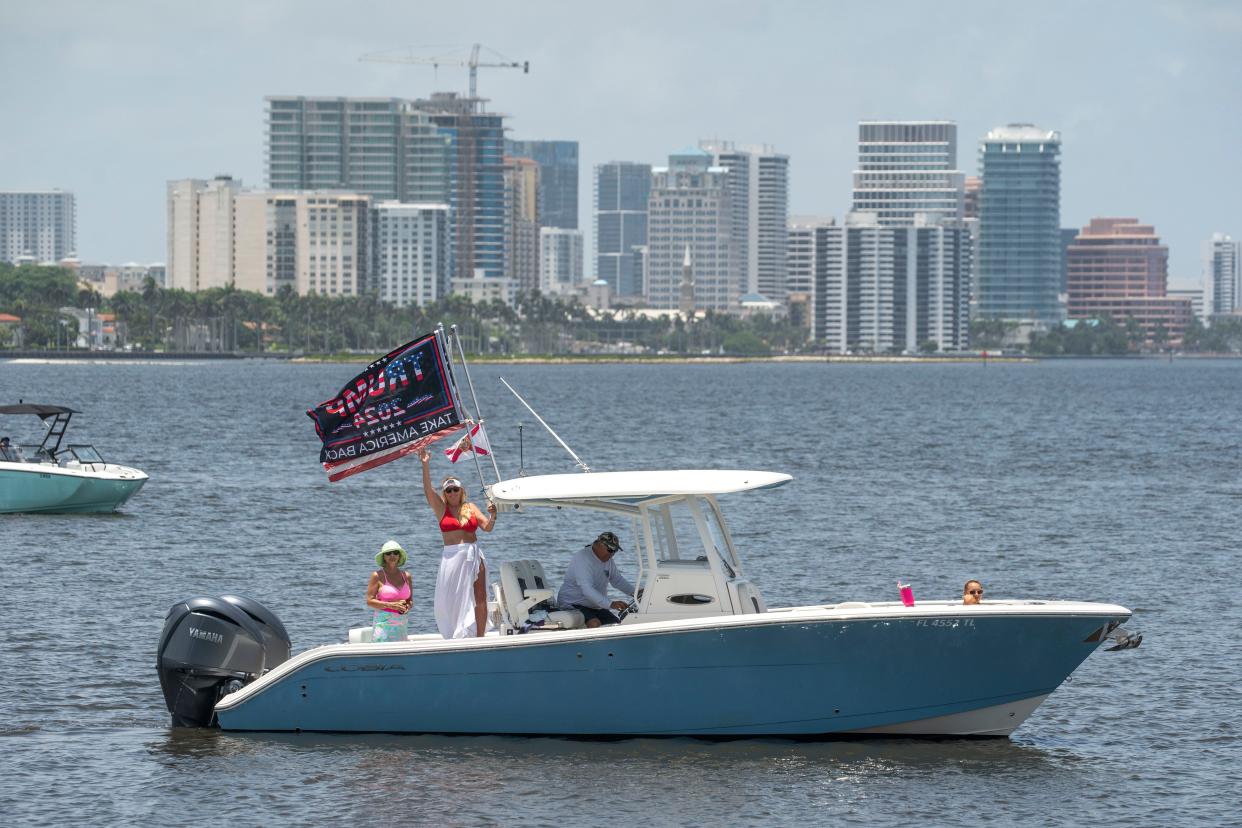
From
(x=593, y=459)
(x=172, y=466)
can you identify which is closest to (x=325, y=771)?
(x=172, y=466)

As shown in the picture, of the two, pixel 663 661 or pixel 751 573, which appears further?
pixel 751 573

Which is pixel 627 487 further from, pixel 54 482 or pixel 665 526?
pixel 54 482

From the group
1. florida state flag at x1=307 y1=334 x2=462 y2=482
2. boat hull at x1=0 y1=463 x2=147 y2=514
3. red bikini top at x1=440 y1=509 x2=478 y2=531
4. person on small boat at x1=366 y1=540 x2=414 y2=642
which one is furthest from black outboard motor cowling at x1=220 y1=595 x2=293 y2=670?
boat hull at x1=0 y1=463 x2=147 y2=514

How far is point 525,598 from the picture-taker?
21.0 metres

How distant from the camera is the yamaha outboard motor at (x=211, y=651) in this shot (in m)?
20.7

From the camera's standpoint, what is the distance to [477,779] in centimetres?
1953

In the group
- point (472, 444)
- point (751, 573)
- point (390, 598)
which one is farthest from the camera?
point (751, 573)

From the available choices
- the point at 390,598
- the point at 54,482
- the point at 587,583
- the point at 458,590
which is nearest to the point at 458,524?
the point at 458,590

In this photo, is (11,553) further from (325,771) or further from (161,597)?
(325,771)

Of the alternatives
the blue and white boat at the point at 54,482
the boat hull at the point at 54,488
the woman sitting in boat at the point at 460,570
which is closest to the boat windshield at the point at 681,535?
the woman sitting in boat at the point at 460,570

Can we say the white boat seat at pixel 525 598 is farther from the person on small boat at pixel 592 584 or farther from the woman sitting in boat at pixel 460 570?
the woman sitting in boat at pixel 460 570

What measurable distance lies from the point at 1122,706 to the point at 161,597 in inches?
631

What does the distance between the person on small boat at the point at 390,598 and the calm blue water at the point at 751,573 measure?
1.14 m

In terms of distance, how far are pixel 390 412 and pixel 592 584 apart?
109 inches
